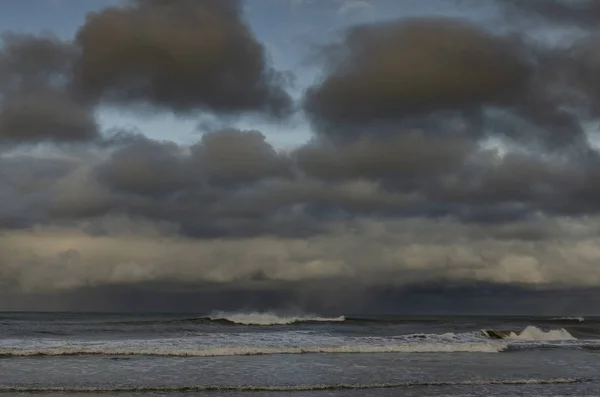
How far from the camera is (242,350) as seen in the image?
3189 centimetres

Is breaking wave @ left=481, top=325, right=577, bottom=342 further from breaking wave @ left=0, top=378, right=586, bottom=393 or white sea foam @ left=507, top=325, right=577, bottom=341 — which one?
breaking wave @ left=0, top=378, right=586, bottom=393

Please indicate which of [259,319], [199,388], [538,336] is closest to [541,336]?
[538,336]

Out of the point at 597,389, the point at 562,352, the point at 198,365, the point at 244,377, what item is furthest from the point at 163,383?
the point at 562,352

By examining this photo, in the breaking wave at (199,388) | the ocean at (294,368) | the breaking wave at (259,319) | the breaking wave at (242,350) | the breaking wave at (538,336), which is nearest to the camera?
the breaking wave at (199,388)

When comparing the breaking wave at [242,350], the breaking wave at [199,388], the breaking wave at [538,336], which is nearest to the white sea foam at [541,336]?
the breaking wave at [538,336]

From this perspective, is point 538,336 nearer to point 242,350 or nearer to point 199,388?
point 242,350

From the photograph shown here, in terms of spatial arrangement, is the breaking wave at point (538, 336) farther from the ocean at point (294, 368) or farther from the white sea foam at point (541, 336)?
the ocean at point (294, 368)

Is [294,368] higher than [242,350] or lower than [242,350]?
lower

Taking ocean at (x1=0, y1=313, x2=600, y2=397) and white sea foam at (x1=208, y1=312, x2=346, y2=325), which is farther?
white sea foam at (x1=208, y1=312, x2=346, y2=325)

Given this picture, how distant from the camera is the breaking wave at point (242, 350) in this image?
30.8 meters

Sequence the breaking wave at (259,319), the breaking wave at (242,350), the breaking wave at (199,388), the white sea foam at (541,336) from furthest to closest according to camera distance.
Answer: the breaking wave at (259,319) → the white sea foam at (541,336) → the breaking wave at (242,350) → the breaking wave at (199,388)

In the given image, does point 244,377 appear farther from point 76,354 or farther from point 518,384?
point 76,354

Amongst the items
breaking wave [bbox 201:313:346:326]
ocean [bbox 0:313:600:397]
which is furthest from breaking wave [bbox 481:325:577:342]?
breaking wave [bbox 201:313:346:326]

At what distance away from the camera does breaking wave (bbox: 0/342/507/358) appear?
101 feet
